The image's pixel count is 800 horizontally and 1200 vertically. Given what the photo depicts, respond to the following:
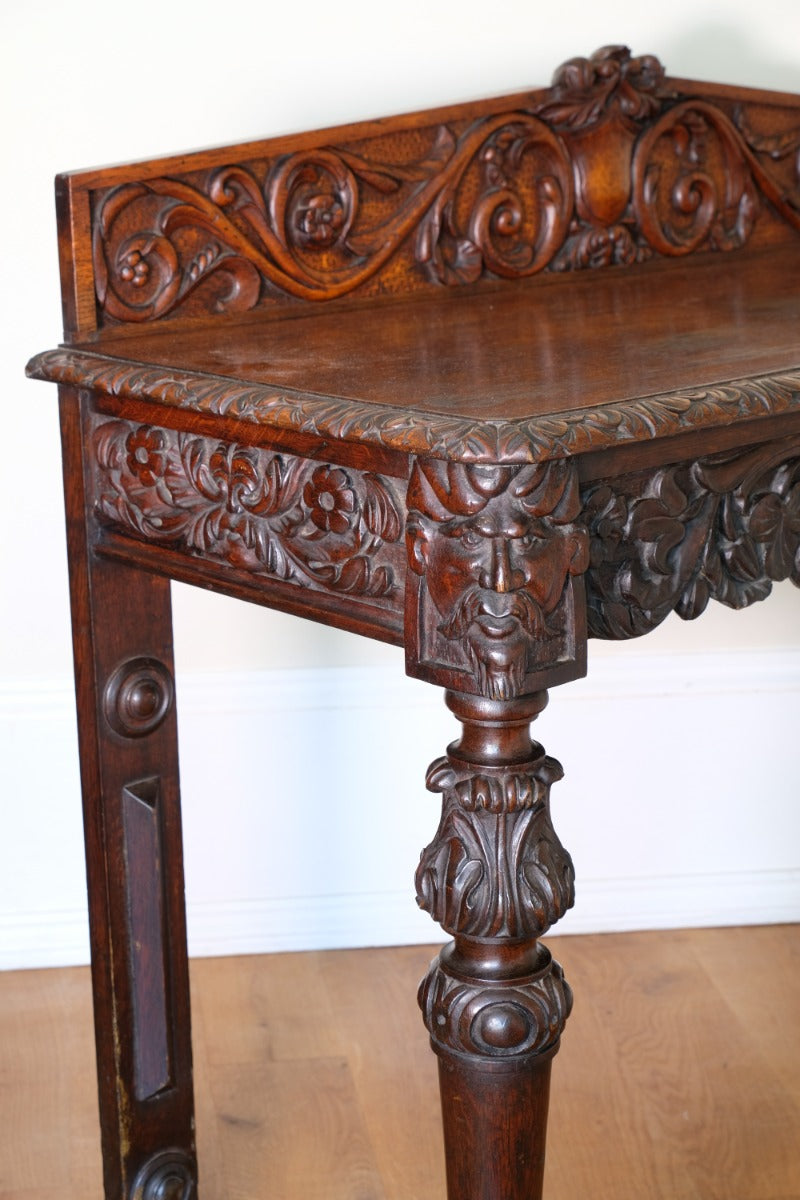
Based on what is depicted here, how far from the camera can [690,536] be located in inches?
49.4

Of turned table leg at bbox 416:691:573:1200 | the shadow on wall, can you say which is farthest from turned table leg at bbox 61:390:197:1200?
the shadow on wall

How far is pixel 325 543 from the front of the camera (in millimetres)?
1272

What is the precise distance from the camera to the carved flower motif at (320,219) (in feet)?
5.47

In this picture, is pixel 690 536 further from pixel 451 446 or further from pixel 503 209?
pixel 503 209

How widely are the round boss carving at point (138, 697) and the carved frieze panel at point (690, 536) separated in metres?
0.53

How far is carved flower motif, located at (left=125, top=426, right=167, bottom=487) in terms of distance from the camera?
4.61ft

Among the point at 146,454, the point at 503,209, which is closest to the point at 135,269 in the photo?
the point at 146,454

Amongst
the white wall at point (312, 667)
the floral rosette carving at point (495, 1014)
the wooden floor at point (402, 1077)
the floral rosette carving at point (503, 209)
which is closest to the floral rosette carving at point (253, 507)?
the floral rosette carving at point (495, 1014)

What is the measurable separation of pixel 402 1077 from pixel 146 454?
0.93 metres

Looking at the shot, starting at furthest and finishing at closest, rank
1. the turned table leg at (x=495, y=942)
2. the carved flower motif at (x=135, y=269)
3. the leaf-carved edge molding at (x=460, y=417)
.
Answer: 1. the carved flower motif at (x=135, y=269)
2. the turned table leg at (x=495, y=942)
3. the leaf-carved edge molding at (x=460, y=417)

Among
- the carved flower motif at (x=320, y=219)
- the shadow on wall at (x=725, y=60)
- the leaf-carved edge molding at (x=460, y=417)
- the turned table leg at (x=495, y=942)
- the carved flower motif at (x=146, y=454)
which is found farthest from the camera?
the shadow on wall at (x=725, y=60)

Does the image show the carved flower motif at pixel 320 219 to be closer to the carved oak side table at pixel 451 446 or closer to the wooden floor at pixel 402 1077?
the carved oak side table at pixel 451 446

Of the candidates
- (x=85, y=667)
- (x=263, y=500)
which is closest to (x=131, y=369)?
(x=263, y=500)

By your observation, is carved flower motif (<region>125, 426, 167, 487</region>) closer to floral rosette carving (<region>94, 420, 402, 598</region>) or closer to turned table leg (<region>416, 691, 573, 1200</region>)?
floral rosette carving (<region>94, 420, 402, 598</region>)
